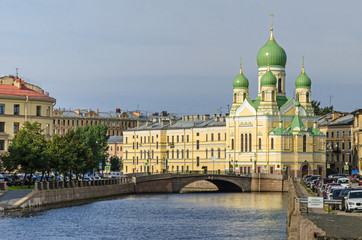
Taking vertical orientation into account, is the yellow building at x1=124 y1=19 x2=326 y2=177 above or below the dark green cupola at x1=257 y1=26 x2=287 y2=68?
below

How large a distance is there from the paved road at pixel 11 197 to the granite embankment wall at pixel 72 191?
0.60 metres

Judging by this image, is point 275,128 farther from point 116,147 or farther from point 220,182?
point 116,147

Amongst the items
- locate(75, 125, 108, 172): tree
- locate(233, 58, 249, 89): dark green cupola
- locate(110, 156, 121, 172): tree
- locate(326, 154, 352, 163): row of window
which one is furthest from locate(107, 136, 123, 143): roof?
locate(326, 154, 352, 163): row of window

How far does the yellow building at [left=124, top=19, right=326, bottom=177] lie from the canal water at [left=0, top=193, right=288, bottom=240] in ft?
152

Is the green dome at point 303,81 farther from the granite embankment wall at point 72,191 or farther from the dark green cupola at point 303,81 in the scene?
the granite embankment wall at point 72,191

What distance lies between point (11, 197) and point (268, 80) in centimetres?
7486

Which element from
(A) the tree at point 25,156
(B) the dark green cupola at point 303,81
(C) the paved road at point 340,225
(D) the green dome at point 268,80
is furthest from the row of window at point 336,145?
(C) the paved road at point 340,225

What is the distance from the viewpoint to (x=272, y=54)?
473 feet

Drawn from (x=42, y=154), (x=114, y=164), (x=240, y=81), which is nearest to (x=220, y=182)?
(x=240, y=81)

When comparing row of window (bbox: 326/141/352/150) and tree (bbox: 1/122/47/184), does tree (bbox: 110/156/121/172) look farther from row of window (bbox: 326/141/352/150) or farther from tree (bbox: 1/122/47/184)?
tree (bbox: 1/122/47/184)

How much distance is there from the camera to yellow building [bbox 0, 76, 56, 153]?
101438 millimetres

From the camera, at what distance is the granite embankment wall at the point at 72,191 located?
72.6 metres

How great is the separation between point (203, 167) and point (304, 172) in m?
25.1

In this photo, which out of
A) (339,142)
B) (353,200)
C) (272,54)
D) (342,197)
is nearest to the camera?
(353,200)
